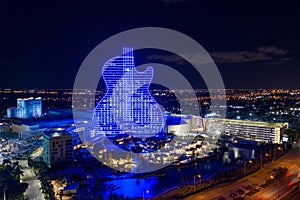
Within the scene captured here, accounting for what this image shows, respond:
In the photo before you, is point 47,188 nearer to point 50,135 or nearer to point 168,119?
point 50,135

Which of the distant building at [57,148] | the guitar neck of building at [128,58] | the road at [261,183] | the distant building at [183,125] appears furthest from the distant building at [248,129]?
the distant building at [57,148]

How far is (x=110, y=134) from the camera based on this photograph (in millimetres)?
10953

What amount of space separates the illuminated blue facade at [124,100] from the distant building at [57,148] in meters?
2.12

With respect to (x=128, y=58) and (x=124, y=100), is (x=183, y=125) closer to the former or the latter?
(x=124, y=100)

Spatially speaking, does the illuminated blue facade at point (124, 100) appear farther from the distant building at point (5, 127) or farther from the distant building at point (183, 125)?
the distant building at point (5, 127)

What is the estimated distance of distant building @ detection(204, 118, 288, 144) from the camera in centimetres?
1143

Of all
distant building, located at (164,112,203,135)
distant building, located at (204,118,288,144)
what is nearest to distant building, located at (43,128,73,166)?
distant building, located at (164,112,203,135)

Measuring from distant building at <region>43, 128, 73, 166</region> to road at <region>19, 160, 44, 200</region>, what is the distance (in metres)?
0.67

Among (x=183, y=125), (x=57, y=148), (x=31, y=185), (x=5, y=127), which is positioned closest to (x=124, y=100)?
(x=57, y=148)

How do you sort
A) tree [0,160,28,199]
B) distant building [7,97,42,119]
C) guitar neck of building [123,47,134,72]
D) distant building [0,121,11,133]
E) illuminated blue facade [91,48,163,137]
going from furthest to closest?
1. distant building [7,97,42,119]
2. distant building [0,121,11,133]
3. guitar neck of building [123,47,134,72]
4. illuminated blue facade [91,48,163,137]
5. tree [0,160,28,199]

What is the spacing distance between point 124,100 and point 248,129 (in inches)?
237

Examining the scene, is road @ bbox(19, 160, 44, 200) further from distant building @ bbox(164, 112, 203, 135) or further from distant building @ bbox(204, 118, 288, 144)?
distant building @ bbox(204, 118, 288, 144)

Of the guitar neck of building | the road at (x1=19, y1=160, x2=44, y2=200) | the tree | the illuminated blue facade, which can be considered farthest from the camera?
the guitar neck of building

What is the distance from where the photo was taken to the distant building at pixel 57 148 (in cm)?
809
